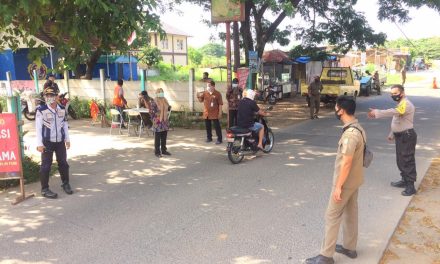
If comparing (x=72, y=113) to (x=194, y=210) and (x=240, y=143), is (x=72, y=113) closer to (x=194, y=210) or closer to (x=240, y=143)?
(x=240, y=143)

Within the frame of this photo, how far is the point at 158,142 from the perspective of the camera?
30.5 feet

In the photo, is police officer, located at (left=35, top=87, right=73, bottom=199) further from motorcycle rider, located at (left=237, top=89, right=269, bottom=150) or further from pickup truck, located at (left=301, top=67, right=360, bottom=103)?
pickup truck, located at (left=301, top=67, right=360, bottom=103)

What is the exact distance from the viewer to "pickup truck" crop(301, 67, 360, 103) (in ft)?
62.1

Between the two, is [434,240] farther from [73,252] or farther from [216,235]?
[73,252]

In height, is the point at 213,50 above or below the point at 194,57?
above

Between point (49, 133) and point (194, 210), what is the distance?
8.57ft

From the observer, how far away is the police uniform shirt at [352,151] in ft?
12.9

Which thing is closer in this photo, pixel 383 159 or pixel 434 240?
pixel 434 240

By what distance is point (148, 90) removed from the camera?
14844mm

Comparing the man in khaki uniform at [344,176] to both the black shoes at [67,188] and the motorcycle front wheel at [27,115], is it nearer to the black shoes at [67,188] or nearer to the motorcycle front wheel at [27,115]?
the black shoes at [67,188]

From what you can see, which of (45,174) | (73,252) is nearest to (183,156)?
(45,174)

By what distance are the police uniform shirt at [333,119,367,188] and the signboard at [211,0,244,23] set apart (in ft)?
24.4

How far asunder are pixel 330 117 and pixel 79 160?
33.6 feet

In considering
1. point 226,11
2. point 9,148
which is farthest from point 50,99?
point 226,11
